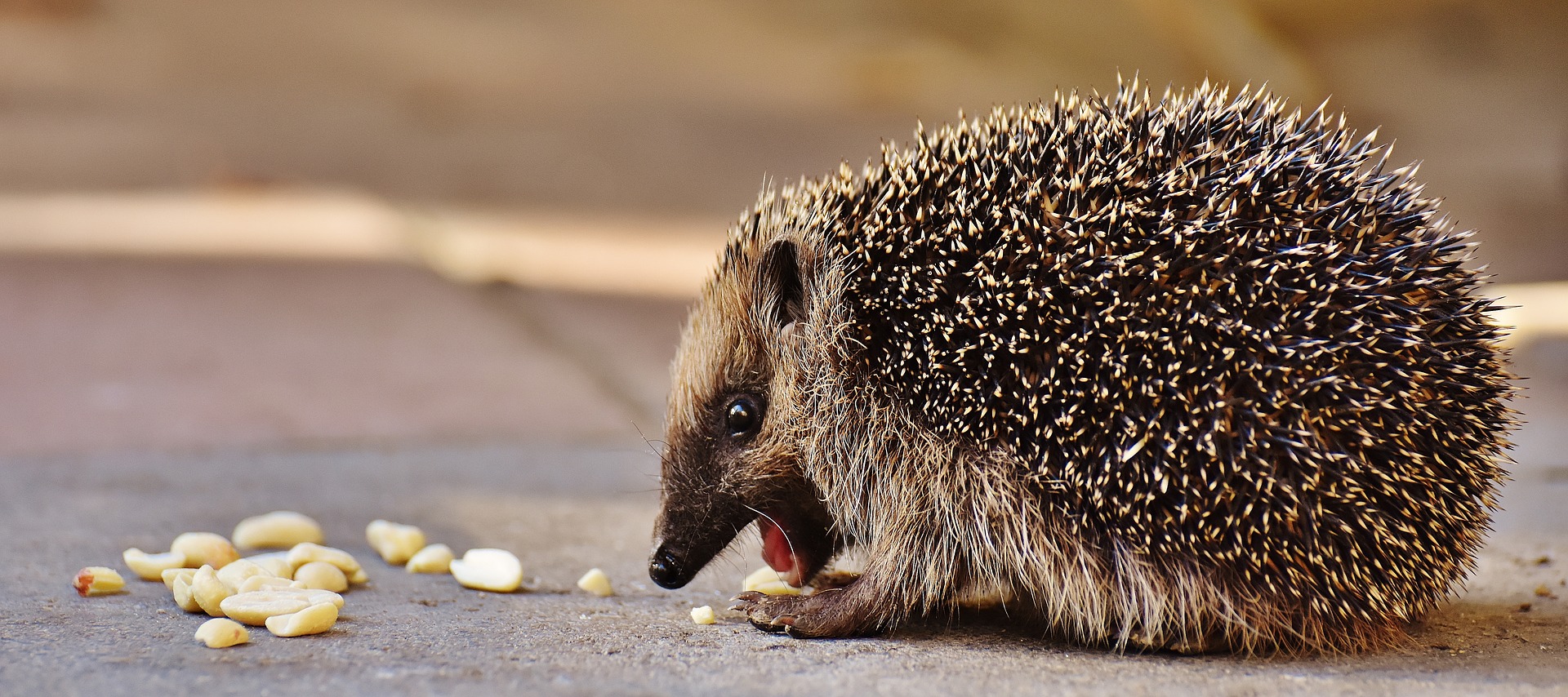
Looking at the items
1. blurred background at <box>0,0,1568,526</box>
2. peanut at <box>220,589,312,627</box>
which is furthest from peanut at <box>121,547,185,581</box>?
blurred background at <box>0,0,1568,526</box>

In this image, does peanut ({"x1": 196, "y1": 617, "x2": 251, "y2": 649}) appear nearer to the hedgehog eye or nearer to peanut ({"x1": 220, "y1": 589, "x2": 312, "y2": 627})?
peanut ({"x1": 220, "y1": 589, "x2": 312, "y2": 627})

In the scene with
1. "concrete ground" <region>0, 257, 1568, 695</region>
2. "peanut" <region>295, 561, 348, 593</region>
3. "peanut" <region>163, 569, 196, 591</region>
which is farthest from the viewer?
"peanut" <region>295, 561, 348, 593</region>

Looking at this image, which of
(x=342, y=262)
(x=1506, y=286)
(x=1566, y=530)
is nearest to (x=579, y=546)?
(x=1566, y=530)

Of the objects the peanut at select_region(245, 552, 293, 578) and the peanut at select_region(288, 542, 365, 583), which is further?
the peanut at select_region(288, 542, 365, 583)

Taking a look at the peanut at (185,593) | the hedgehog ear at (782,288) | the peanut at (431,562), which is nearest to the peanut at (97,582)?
the peanut at (185,593)

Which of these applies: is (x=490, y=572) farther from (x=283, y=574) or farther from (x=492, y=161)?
(x=492, y=161)

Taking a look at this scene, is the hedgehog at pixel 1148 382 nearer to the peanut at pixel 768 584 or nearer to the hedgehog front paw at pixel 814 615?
the hedgehog front paw at pixel 814 615

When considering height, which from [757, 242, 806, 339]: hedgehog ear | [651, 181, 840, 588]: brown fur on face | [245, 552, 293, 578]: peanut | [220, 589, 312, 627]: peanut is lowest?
[220, 589, 312, 627]: peanut

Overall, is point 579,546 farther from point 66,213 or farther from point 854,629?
point 66,213
